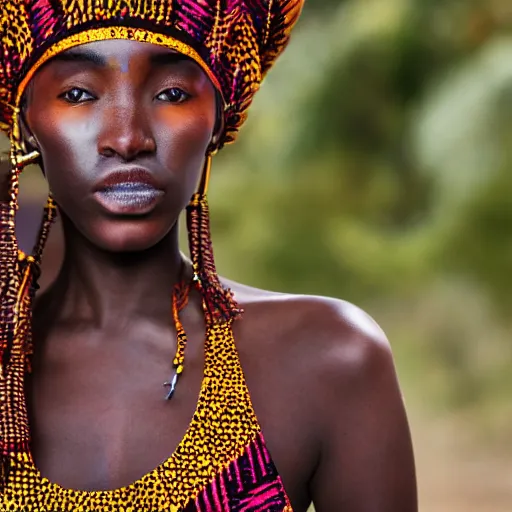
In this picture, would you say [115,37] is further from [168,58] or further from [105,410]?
[105,410]

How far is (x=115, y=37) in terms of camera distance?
1.59m

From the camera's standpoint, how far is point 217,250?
4.73 metres

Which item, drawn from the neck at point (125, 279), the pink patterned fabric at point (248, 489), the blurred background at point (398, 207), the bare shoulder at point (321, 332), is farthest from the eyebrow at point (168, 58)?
the blurred background at point (398, 207)

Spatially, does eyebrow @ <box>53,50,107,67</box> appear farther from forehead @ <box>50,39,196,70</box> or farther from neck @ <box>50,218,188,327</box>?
neck @ <box>50,218,188,327</box>

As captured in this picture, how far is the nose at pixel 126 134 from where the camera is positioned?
1567mm

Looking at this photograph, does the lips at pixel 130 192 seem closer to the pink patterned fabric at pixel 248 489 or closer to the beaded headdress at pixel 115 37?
the beaded headdress at pixel 115 37

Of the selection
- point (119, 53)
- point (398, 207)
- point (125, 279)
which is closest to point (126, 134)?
point (119, 53)

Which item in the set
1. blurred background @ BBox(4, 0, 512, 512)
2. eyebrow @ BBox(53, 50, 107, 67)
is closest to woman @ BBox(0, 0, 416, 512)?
eyebrow @ BBox(53, 50, 107, 67)

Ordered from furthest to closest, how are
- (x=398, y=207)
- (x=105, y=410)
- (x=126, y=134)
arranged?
(x=398, y=207) → (x=105, y=410) → (x=126, y=134)

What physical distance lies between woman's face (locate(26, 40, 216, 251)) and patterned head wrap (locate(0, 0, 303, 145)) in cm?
2

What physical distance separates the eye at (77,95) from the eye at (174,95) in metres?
0.09

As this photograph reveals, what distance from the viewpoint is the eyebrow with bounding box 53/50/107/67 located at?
160cm

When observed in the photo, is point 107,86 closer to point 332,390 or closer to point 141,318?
point 141,318

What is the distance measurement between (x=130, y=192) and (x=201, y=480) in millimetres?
395
